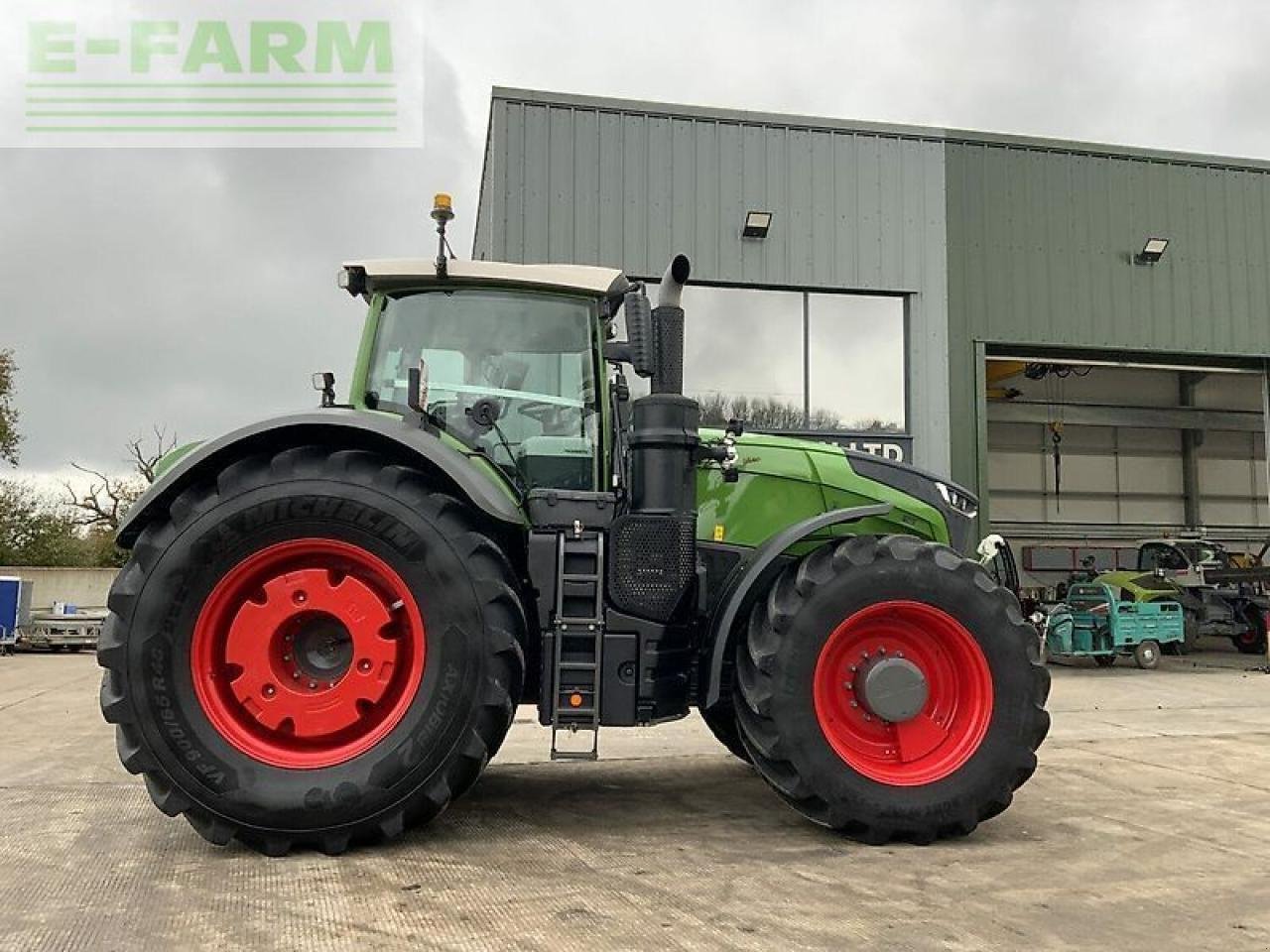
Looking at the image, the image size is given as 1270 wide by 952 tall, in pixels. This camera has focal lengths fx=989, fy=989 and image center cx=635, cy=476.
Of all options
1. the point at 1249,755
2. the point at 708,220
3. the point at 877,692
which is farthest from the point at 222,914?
the point at 708,220

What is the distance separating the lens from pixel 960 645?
4.02 meters

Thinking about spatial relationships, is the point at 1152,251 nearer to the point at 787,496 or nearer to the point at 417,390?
the point at 787,496

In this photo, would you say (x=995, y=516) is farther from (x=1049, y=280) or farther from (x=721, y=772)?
(x=721, y=772)

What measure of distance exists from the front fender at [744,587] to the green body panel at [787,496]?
1.09 ft

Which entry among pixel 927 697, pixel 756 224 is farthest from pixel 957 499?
pixel 756 224

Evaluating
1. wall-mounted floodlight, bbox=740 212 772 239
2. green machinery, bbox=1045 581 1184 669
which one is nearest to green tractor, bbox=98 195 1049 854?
wall-mounted floodlight, bbox=740 212 772 239

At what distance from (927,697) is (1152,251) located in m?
12.0

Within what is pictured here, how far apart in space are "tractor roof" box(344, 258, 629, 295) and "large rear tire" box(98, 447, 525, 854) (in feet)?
3.08

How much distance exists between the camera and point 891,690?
3910mm

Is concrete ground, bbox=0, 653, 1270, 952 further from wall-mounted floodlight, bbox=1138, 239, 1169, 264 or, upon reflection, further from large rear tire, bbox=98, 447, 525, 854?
wall-mounted floodlight, bbox=1138, 239, 1169, 264

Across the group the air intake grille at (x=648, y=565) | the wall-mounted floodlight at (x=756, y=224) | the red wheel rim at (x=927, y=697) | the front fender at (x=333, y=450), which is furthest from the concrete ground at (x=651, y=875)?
the wall-mounted floodlight at (x=756, y=224)

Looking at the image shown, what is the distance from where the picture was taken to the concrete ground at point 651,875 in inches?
113

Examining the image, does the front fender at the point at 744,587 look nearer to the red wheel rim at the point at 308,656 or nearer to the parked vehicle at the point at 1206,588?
the red wheel rim at the point at 308,656

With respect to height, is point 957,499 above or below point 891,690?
above
